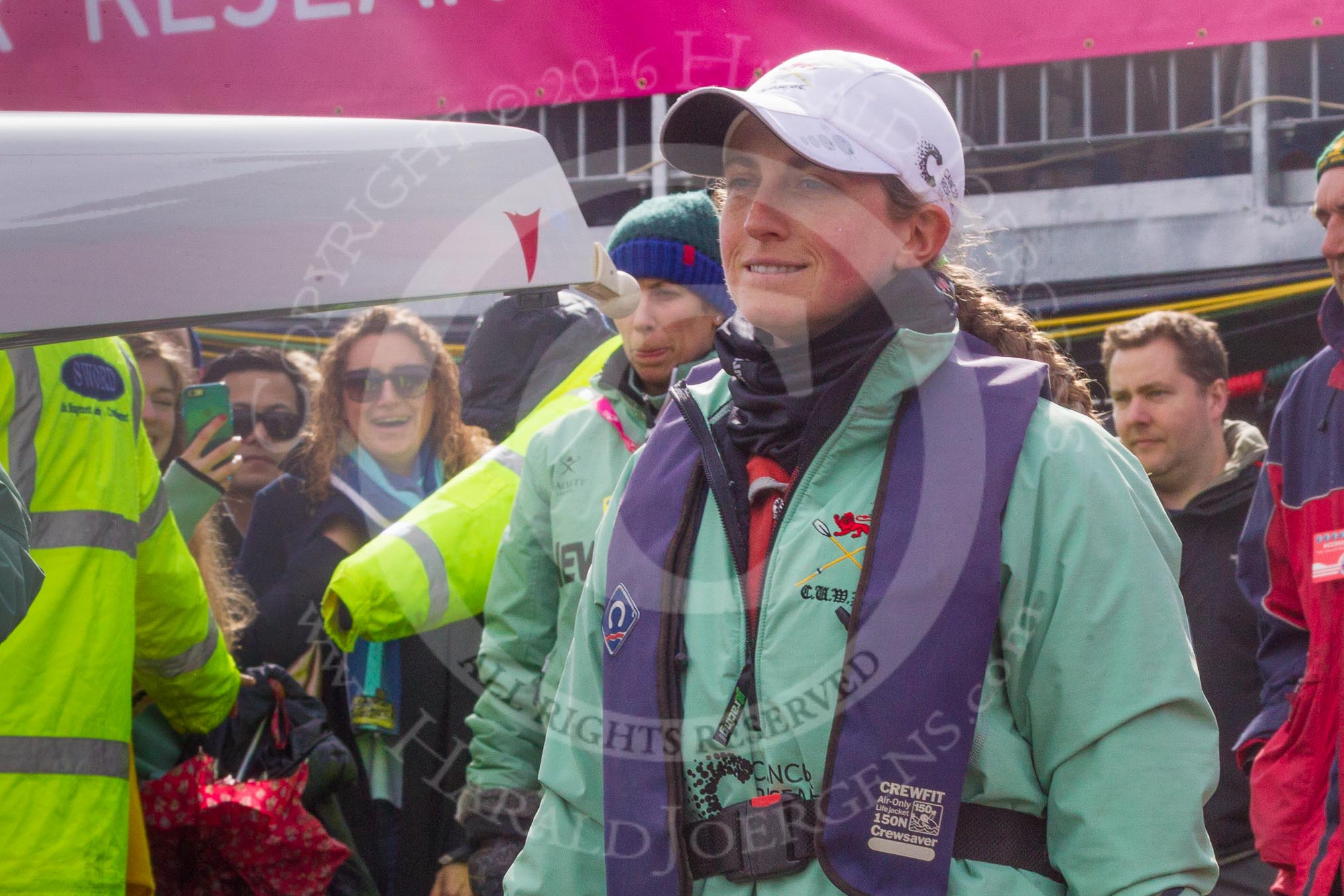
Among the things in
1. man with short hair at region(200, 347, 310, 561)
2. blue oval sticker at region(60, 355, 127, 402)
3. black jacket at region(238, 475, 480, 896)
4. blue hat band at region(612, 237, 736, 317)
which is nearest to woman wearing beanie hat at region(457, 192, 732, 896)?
blue hat band at region(612, 237, 736, 317)

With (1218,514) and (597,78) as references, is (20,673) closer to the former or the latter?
(597,78)

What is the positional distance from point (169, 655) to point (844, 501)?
2289mm

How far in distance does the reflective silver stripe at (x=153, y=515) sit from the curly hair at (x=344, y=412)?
112cm

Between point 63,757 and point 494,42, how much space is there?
241 cm

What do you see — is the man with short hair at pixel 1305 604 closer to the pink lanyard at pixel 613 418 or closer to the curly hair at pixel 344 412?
the pink lanyard at pixel 613 418

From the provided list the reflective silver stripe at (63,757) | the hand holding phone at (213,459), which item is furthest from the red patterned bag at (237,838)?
the hand holding phone at (213,459)

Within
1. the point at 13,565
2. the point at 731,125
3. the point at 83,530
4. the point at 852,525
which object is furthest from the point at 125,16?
the point at 852,525

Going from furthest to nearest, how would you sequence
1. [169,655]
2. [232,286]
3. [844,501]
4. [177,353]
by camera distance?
[177,353] < [169,655] < [844,501] < [232,286]

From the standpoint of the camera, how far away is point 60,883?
9.09 ft

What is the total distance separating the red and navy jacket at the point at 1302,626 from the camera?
3.05m

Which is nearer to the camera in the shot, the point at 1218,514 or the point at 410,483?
the point at 1218,514

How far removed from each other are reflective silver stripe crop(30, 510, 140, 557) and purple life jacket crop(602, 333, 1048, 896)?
1.59 metres

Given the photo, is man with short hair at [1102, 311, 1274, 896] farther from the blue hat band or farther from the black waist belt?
the black waist belt

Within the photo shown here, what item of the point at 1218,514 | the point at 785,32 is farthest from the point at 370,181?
the point at 1218,514
